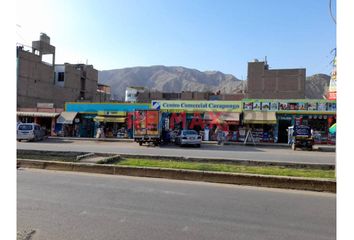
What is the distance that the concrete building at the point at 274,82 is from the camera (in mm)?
58562

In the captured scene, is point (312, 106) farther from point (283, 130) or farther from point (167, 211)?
point (167, 211)

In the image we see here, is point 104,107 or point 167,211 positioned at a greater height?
point 104,107

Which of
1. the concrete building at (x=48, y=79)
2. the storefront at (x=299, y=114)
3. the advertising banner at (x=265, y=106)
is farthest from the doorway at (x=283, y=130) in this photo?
the concrete building at (x=48, y=79)

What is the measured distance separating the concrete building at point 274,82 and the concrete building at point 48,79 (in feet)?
122

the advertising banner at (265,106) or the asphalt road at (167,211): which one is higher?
the advertising banner at (265,106)

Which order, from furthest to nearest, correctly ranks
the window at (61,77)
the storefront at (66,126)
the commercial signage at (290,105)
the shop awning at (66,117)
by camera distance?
1. the window at (61,77)
2. the storefront at (66,126)
3. the shop awning at (66,117)
4. the commercial signage at (290,105)

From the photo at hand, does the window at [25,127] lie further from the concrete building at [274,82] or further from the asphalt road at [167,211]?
the concrete building at [274,82]

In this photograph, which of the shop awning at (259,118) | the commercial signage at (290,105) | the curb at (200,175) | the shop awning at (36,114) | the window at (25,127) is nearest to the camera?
the curb at (200,175)

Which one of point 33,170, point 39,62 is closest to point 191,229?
point 33,170

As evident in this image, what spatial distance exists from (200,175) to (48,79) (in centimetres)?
6021

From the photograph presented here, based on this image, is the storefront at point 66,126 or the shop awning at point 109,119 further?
the storefront at point 66,126

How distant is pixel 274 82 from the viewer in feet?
197

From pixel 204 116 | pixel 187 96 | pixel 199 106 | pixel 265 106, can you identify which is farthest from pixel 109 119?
pixel 187 96
